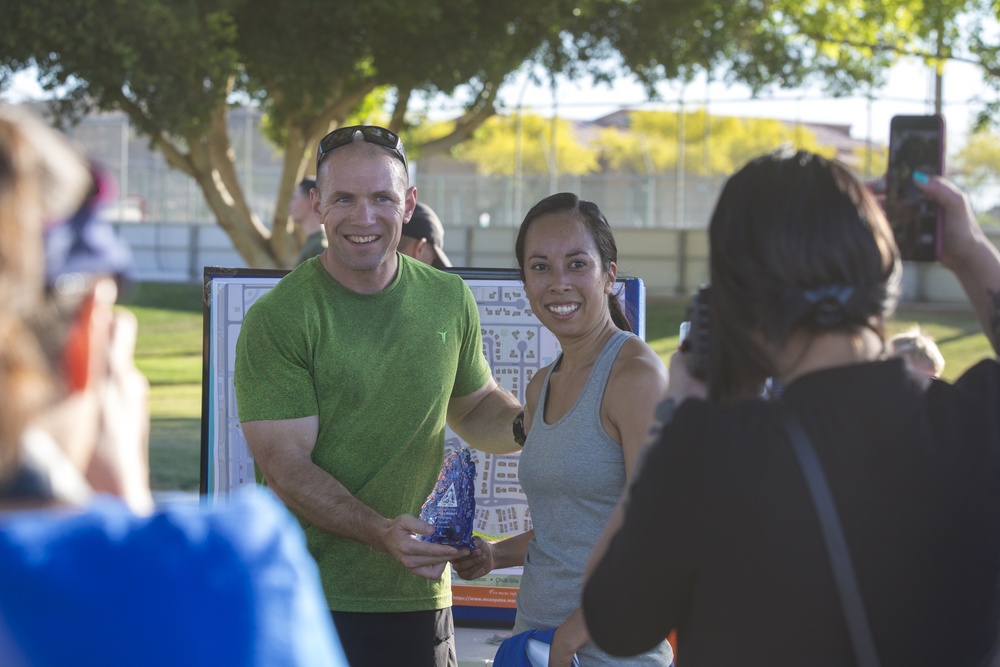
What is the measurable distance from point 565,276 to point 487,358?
1323mm

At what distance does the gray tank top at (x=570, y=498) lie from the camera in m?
2.74

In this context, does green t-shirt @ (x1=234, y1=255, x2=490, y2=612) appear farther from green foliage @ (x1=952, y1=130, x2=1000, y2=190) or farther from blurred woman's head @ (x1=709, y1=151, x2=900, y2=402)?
green foliage @ (x1=952, y1=130, x2=1000, y2=190)

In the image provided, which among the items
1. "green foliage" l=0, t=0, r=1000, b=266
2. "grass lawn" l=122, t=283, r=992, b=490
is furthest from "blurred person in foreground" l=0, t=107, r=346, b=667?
"green foliage" l=0, t=0, r=1000, b=266

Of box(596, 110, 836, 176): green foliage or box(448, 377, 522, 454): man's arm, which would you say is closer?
box(448, 377, 522, 454): man's arm

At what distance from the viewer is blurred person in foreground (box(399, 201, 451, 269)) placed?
557 centimetres

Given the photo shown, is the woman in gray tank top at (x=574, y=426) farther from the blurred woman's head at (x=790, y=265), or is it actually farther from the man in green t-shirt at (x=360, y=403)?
the blurred woman's head at (x=790, y=265)

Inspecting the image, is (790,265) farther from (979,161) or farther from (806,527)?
(979,161)

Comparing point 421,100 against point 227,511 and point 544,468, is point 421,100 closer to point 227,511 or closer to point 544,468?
point 544,468

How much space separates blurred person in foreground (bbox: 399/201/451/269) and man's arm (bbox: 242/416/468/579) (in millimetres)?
2498

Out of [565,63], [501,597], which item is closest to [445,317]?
[501,597]

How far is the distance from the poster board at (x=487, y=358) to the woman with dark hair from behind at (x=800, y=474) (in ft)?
8.21

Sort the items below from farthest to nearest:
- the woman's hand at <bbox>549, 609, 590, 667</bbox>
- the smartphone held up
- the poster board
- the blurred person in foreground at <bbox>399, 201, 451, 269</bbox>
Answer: the blurred person in foreground at <bbox>399, 201, 451, 269</bbox>, the poster board, the woman's hand at <bbox>549, 609, 590, 667</bbox>, the smartphone held up

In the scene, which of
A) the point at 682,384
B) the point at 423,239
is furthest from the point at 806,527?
the point at 423,239

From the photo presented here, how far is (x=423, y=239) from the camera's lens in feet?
18.4
